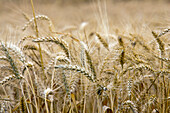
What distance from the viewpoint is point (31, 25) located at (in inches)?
53.1

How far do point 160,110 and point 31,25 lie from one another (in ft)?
3.56

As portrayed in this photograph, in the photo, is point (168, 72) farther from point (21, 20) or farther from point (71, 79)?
point (21, 20)

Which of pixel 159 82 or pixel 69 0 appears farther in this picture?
pixel 69 0

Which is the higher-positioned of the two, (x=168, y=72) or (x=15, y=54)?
(x=15, y=54)

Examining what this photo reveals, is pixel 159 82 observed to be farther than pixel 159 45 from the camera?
Yes

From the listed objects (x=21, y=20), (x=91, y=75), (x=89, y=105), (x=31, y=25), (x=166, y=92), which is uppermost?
(x=21, y=20)

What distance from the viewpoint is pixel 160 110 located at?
99 cm

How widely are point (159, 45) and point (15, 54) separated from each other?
0.80m

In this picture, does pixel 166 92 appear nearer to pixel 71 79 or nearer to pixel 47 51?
pixel 71 79

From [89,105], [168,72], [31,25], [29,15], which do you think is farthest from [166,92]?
[29,15]

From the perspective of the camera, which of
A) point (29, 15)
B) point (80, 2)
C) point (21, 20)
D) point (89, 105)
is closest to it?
point (89, 105)

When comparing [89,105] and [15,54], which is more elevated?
[15,54]

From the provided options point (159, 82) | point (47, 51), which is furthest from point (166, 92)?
point (47, 51)

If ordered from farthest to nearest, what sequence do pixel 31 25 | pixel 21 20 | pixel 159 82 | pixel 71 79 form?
pixel 21 20 < pixel 31 25 < pixel 159 82 < pixel 71 79
